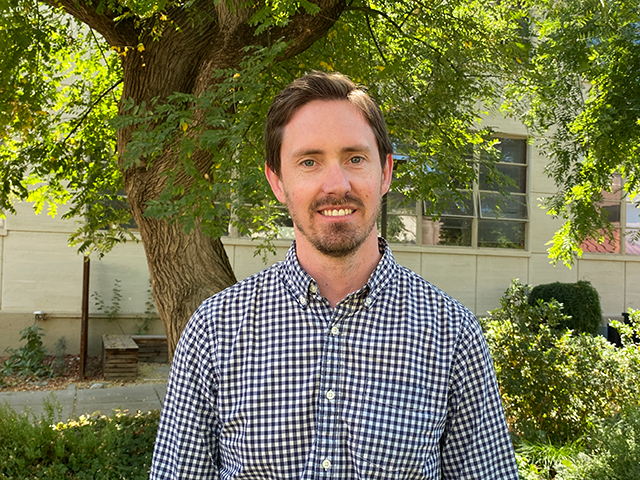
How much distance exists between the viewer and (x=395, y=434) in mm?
1658

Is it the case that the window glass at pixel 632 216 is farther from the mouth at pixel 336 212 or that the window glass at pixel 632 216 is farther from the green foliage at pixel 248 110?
the mouth at pixel 336 212

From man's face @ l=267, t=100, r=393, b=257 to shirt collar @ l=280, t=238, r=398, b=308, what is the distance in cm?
10

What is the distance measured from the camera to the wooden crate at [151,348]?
10.6m

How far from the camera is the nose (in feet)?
5.64

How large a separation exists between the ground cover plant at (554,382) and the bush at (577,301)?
679 centimetres

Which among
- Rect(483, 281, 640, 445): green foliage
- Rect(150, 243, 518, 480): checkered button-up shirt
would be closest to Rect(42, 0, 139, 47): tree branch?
Rect(150, 243, 518, 480): checkered button-up shirt

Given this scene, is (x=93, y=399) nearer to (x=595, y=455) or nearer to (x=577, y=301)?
(x=595, y=455)

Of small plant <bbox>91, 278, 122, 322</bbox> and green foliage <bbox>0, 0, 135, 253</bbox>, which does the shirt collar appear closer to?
green foliage <bbox>0, 0, 135, 253</bbox>

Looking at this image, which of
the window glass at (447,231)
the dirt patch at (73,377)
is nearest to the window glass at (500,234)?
the window glass at (447,231)

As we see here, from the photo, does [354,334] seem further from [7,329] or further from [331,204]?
[7,329]

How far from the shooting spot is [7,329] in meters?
10.5

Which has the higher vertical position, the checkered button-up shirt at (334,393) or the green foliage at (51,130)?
the green foliage at (51,130)

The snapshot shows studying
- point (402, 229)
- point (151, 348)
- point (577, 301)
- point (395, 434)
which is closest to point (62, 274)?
point (151, 348)

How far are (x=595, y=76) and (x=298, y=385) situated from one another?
609cm
